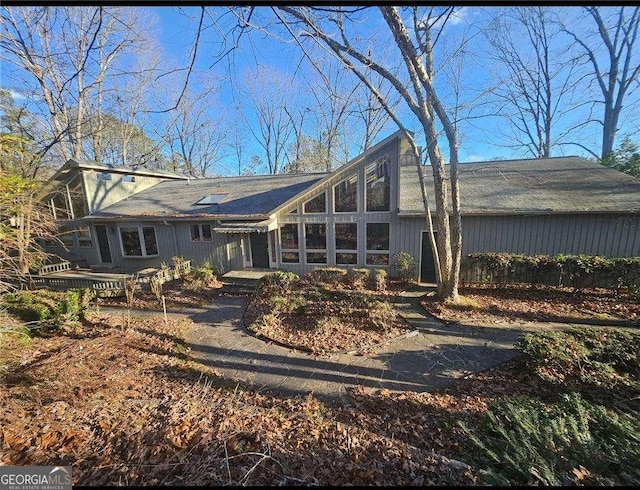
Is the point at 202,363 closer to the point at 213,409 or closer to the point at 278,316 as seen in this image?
the point at 213,409

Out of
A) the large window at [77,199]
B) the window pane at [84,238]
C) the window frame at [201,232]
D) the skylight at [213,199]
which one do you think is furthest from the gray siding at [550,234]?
the window pane at [84,238]

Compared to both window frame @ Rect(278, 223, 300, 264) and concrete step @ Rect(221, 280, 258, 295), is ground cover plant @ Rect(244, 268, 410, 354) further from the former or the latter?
window frame @ Rect(278, 223, 300, 264)

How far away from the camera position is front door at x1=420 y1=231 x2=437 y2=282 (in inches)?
390

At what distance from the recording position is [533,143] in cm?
1995

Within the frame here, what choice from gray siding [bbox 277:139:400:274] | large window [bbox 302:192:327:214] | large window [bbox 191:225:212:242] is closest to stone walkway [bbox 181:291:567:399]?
gray siding [bbox 277:139:400:274]

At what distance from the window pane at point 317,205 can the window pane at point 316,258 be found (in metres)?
1.96

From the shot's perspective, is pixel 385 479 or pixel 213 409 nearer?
pixel 385 479

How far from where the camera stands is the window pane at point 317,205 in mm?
10734

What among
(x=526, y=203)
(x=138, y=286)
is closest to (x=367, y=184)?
(x=526, y=203)

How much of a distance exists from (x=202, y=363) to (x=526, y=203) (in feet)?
39.1

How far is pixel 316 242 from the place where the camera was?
11.1 meters

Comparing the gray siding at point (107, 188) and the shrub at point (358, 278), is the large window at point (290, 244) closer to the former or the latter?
the shrub at point (358, 278)

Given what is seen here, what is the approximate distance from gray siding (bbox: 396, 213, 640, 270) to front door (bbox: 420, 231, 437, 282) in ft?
0.87

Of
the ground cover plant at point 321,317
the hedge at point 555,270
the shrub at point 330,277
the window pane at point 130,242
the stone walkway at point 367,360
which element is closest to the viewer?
the stone walkway at point 367,360
